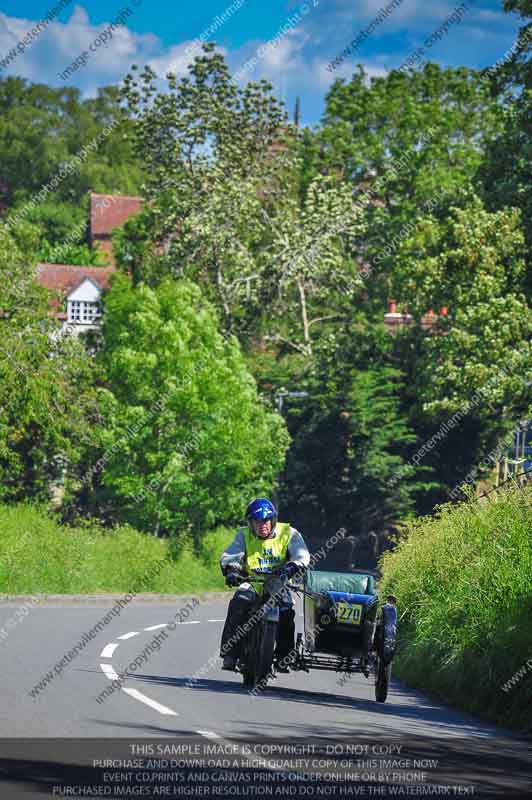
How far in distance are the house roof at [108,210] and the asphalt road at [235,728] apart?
72.4 m

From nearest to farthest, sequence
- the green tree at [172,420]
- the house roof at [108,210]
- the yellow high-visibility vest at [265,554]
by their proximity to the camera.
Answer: the yellow high-visibility vest at [265,554], the green tree at [172,420], the house roof at [108,210]

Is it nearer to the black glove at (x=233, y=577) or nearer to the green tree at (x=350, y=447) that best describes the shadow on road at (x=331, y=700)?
the black glove at (x=233, y=577)

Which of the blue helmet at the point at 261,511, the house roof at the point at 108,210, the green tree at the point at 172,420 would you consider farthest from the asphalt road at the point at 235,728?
the house roof at the point at 108,210

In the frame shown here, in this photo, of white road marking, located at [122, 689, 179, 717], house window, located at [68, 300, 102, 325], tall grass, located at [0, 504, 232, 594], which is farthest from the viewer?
house window, located at [68, 300, 102, 325]

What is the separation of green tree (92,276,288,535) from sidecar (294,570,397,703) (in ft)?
114

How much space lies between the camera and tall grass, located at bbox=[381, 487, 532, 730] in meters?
13.9

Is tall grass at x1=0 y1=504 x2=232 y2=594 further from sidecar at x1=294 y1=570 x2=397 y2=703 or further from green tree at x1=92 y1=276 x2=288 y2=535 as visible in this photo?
sidecar at x1=294 y1=570 x2=397 y2=703

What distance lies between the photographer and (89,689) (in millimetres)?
13055

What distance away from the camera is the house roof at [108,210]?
3497 inches

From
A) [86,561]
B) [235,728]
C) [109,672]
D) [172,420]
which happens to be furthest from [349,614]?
[172,420]

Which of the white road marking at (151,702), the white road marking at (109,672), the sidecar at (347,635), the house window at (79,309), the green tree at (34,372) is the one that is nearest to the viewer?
the white road marking at (151,702)

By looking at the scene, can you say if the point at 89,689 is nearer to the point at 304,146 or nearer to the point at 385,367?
the point at 385,367

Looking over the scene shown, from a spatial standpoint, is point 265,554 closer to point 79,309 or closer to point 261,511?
point 261,511

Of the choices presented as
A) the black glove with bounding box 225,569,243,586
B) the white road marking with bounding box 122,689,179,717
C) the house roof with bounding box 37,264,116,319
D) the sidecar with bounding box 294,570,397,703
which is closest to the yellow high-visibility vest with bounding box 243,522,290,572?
the black glove with bounding box 225,569,243,586
